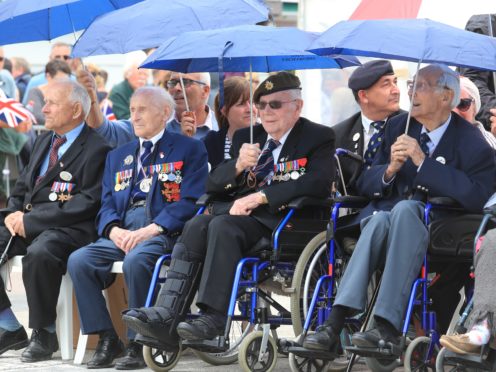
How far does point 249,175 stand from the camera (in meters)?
7.93

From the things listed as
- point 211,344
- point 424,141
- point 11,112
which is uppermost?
point 424,141

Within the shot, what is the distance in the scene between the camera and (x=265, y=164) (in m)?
7.98

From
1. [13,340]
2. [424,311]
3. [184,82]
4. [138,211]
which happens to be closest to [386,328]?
[424,311]

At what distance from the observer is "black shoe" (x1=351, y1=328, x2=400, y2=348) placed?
22.1ft

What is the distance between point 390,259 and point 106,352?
2102 mm

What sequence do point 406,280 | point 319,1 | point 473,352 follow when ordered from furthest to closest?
point 319,1
point 406,280
point 473,352

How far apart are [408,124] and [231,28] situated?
1.22 m

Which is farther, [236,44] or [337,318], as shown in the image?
[236,44]

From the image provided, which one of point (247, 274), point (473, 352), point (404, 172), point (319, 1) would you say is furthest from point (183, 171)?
point (319, 1)

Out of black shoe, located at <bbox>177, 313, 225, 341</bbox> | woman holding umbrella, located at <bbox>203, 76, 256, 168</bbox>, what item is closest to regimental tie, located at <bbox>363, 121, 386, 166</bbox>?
woman holding umbrella, located at <bbox>203, 76, 256, 168</bbox>

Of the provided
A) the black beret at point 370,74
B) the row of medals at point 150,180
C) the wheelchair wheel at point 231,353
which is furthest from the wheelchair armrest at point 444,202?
the row of medals at point 150,180

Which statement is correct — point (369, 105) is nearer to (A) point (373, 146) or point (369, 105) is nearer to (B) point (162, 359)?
(A) point (373, 146)

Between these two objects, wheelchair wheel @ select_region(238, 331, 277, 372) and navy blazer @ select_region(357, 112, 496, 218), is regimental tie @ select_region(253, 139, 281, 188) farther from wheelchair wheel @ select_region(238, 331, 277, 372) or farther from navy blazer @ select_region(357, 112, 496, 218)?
wheelchair wheel @ select_region(238, 331, 277, 372)

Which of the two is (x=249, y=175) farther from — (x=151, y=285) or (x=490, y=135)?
(x=490, y=135)
